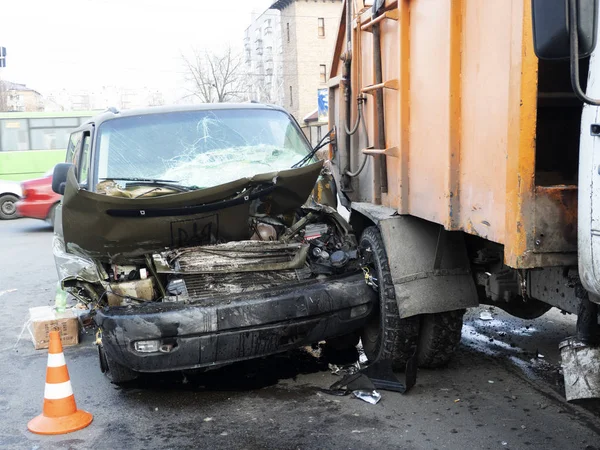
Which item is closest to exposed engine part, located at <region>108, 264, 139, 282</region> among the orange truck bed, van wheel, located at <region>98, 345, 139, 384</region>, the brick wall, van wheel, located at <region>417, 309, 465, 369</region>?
van wheel, located at <region>98, 345, 139, 384</region>

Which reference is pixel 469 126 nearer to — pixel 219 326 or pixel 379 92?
pixel 379 92

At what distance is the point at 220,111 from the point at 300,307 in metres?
2.20

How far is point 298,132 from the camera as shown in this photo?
5988mm

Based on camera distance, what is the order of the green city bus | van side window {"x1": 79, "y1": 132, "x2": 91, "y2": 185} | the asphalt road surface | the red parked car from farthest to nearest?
the green city bus
the red parked car
van side window {"x1": 79, "y1": 132, "x2": 91, "y2": 185}
the asphalt road surface

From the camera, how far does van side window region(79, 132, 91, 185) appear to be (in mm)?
5352

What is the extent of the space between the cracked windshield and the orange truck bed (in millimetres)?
925

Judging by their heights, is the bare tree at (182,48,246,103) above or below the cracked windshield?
above

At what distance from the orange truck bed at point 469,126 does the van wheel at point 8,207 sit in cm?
1516

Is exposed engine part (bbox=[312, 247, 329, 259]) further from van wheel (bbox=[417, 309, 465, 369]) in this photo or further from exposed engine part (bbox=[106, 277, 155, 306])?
exposed engine part (bbox=[106, 277, 155, 306])

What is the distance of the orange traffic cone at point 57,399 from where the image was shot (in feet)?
13.6

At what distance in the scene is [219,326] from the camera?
416 cm

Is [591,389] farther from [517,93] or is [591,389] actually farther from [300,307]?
[300,307]

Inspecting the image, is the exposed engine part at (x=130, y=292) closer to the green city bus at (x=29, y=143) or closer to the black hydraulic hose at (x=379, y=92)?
the black hydraulic hose at (x=379, y=92)

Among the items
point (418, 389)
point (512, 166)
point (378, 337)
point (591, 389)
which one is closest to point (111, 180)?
point (378, 337)
